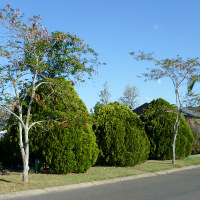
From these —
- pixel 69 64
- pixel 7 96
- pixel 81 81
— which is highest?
pixel 69 64

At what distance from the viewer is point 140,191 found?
297 inches

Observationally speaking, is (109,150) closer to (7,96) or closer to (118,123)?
(118,123)

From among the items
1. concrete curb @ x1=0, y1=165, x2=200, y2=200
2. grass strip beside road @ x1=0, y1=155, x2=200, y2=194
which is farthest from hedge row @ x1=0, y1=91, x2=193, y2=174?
concrete curb @ x1=0, y1=165, x2=200, y2=200

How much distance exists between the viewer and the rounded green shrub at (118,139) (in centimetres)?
1220

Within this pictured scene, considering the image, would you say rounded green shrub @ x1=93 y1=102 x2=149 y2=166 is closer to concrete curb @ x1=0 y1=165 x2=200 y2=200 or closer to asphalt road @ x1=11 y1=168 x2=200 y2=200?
concrete curb @ x1=0 y1=165 x2=200 y2=200

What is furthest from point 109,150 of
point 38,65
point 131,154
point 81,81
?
point 38,65

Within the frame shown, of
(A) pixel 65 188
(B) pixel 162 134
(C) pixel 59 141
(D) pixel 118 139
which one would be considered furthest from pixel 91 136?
(B) pixel 162 134

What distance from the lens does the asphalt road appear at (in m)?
6.79

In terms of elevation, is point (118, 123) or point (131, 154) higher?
point (118, 123)

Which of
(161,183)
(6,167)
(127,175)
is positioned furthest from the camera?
(6,167)

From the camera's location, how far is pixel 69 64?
8914mm

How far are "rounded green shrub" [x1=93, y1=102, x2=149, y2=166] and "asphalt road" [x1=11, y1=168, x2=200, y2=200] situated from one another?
9.75 feet

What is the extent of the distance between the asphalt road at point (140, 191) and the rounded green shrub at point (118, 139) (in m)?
2.97

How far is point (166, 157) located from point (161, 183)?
6.43 m
